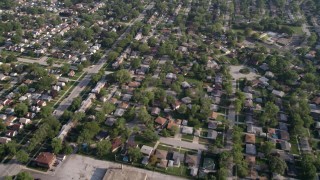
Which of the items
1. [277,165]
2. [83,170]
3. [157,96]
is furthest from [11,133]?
[277,165]

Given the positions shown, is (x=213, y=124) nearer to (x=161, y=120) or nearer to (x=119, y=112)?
(x=161, y=120)

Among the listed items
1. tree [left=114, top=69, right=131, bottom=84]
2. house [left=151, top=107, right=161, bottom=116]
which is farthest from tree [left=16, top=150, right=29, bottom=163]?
tree [left=114, top=69, right=131, bottom=84]

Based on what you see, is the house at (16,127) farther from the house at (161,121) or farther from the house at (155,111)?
the house at (161,121)

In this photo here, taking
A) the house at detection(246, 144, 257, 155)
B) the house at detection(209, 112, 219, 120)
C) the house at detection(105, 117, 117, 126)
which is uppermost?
the house at detection(105, 117, 117, 126)

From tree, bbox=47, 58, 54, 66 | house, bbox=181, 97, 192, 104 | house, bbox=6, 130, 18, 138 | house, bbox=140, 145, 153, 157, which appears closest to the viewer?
house, bbox=140, 145, 153, 157

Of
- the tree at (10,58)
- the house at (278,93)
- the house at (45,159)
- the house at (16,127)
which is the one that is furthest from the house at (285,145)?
the tree at (10,58)

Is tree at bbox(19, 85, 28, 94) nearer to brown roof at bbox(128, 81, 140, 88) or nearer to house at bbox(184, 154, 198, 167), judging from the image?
brown roof at bbox(128, 81, 140, 88)
